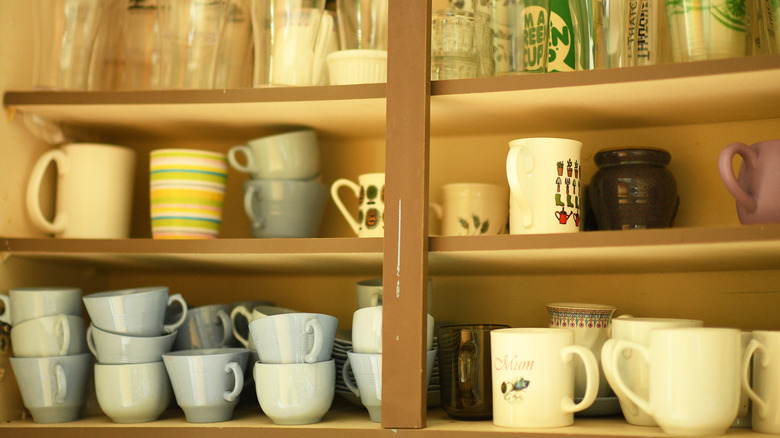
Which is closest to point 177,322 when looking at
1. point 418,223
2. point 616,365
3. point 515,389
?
point 418,223

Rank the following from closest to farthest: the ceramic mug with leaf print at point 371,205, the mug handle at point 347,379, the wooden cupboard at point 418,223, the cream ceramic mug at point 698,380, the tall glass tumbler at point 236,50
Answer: the cream ceramic mug at point 698,380 → the wooden cupboard at point 418,223 → the mug handle at point 347,379 → the ceramic mug with leaf print at point 371,205 → the tall glass tumbler at point 236,50

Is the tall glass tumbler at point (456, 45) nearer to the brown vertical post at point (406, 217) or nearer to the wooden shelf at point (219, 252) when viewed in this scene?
the brown vertical post at point (406, 217)

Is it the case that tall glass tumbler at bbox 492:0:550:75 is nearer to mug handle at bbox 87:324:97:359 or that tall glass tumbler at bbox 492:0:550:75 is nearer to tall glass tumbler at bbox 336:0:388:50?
tall glass tumbler at bbox 336:0:388:50

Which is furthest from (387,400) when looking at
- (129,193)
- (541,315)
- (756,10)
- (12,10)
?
(12,10)

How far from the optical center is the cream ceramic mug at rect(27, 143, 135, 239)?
4.20ft

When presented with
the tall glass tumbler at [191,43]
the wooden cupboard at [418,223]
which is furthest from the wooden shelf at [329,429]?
the tall glass tumbler at [191,43]

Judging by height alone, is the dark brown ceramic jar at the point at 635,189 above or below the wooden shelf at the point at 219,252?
above

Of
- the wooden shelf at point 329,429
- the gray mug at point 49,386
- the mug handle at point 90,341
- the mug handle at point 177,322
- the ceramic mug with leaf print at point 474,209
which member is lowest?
the wooden shelf at point 329,429

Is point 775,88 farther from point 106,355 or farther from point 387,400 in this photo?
point 106,355

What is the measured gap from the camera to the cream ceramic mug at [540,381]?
98 cm

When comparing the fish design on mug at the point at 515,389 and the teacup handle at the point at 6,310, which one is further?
the teacup handle at the point at 6,310

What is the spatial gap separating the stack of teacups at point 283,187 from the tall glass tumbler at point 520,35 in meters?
0.38

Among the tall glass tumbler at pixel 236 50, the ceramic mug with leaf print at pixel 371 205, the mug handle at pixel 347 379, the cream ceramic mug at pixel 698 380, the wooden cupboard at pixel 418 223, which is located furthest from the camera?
the tall glass tumbler at pixel 236 50

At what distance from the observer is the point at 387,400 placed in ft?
3.33
